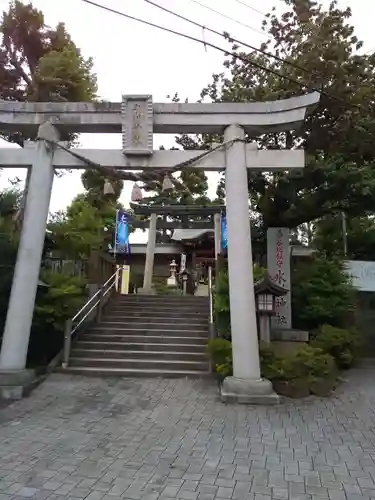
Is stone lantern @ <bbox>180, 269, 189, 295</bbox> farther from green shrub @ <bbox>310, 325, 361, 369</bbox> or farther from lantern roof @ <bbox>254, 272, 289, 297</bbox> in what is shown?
lantern roof @ <bbox>254, 272, 289, 297</bbox>

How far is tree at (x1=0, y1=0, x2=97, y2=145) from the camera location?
44.3 ft

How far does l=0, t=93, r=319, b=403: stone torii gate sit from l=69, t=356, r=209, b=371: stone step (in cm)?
168

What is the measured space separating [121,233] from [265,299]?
33.3 ft

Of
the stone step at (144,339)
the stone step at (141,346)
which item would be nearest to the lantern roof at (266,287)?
the stone step at (141,346)

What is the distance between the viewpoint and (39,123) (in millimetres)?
8359

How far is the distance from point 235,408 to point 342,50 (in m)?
9.03

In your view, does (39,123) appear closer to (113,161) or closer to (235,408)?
(113,161)

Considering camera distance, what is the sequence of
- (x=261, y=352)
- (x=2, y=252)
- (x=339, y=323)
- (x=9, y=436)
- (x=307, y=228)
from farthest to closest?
1. (x=307, y=228)
2. (x=339, y=323)
3. (x=2, y=252)
4. (x=261, y=352)
5. (x=9, y=436)

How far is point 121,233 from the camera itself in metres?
17.4

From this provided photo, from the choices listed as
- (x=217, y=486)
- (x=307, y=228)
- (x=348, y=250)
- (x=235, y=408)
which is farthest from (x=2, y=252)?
(x=307, y=228)

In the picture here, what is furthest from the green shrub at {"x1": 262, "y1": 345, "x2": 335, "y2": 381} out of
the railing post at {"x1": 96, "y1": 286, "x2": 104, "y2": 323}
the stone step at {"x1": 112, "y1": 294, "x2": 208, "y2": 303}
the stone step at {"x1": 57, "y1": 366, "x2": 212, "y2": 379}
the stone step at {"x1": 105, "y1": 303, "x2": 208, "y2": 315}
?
the stone step at {"x1": 112, "y1": 294, "x2": 208, "y2": 303}

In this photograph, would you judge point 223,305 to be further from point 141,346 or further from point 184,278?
point 184,278

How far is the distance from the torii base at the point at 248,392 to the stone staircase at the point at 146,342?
155 centimetres

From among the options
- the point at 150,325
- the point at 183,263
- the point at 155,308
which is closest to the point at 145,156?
the point at 150,325
